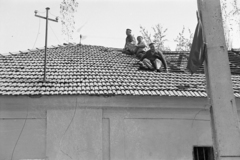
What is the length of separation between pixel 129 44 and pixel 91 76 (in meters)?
4.08

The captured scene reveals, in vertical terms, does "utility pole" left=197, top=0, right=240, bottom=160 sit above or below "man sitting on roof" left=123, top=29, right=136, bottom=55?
below

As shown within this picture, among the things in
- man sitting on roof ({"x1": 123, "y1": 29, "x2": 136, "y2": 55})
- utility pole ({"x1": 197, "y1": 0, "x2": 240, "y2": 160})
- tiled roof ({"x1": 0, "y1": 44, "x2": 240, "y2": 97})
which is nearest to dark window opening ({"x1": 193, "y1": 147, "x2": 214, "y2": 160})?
tiled roof ({"x1": 0, "y1": 44, "x2": 240, "y2": 97})

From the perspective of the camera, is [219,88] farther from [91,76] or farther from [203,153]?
[91,76]

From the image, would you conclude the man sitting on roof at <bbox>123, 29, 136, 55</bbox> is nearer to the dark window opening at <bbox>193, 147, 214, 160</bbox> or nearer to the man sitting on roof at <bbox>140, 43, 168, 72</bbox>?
the man sitting on roof at <bbox>140, 43, 168, 72</bbox>

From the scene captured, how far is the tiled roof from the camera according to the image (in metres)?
9.73

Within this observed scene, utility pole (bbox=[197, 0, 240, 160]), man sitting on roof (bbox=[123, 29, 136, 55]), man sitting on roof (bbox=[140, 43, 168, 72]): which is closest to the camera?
utility pole (bbox=[197, 0, 240, 160])

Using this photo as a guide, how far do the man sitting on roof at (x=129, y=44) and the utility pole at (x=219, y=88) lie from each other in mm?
6961

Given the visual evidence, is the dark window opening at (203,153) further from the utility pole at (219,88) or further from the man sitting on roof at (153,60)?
the utility pole at (219,88)

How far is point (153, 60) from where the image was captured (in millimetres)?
12281

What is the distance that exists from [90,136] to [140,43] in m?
5.84

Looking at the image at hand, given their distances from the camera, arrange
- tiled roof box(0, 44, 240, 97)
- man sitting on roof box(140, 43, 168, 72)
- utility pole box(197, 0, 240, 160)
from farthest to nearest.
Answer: man sitting on roof box(140, 43, 168, 72)
tiled roof box(0, 44, 240, 97)
utility pole box(197, 0, 240, 160)

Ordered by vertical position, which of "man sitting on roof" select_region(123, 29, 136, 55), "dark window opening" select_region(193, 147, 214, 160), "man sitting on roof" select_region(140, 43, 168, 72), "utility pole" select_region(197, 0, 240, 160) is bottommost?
"dark window opening" select_region(193, 147, 214, 160)

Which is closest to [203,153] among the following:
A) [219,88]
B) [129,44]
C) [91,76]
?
[219,88]

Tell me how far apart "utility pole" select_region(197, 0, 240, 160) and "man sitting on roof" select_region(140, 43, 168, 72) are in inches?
193
